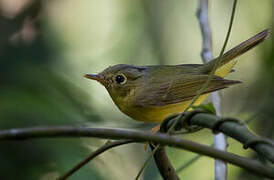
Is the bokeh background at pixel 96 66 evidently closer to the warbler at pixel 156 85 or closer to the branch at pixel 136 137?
the warbler at pixel 156 85

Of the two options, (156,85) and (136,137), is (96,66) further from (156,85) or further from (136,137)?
(136,137)

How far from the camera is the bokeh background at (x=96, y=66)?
11.2ft

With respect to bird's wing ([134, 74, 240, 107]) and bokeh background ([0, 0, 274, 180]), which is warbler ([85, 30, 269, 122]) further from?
bokeh background ([0, 0, 274, 180])

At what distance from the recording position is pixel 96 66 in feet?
18.0

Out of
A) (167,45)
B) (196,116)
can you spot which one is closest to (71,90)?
(167,45)

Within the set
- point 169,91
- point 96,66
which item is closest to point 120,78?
point 169,91

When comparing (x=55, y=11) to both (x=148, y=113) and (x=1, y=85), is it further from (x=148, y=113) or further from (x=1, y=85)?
(x=148, y=113)

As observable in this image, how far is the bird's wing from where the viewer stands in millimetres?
3516

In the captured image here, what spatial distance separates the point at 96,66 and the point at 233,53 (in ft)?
8.11

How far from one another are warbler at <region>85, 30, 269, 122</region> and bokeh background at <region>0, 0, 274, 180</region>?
37cm

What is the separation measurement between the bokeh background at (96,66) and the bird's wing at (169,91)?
0.49m

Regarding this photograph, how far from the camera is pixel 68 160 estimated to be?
3.18 metres

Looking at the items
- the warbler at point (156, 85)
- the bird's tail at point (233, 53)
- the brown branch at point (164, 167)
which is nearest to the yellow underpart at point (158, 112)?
the warbler at point (156, 85)

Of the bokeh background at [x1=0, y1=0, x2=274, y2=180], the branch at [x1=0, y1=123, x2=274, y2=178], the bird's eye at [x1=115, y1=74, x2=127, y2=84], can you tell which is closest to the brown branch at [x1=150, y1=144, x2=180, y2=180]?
the branch at [x1=0, y1=123, x2=274, y2=178]
